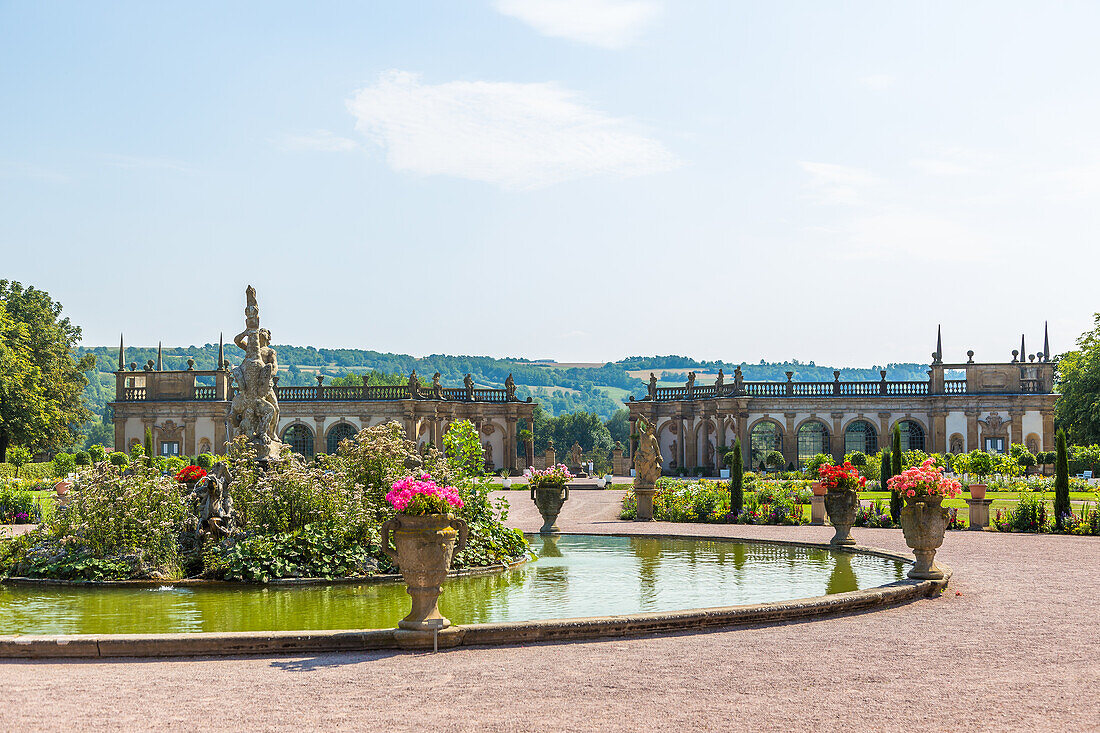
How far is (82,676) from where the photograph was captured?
795 cm

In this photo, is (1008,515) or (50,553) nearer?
(50,553)

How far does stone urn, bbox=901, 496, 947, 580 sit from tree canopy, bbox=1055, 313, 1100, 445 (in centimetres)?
3261

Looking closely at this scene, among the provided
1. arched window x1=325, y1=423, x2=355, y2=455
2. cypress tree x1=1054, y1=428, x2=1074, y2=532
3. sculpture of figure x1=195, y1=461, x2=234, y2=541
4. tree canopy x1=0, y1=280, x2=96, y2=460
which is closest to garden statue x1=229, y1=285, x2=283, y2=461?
sculpture of figure x1=195, y1=461, x2=234, y2=541

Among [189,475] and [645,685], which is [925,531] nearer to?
[645,685]

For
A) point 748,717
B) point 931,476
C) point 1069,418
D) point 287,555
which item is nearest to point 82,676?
point 748,717

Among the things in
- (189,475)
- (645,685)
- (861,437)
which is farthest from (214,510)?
(861,437)

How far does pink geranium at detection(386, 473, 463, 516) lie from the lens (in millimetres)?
9344

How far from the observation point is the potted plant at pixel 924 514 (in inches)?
499

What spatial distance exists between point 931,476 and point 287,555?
8.38 m

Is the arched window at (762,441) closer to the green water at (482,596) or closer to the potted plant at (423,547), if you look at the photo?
the green water at (482,596)

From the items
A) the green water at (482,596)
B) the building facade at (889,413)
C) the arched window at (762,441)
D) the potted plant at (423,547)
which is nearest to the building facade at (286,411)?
the building facade at (889,413)

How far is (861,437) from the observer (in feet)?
173

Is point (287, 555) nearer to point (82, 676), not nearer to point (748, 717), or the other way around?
point (82, 676)

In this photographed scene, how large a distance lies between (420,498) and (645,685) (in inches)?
110
